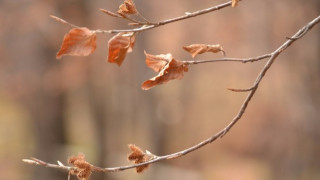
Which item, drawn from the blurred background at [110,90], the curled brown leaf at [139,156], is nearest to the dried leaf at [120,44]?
the curled brown leaf at [139,156]

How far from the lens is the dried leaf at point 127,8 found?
162 cm

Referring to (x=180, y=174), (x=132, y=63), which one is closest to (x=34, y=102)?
(x=132, y=63)

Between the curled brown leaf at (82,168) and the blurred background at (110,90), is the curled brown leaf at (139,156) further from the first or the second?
the blurred background at (110,90)

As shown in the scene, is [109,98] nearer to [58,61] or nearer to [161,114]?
[161,114]

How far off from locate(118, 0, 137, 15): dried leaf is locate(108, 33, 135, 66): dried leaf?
0.08 m

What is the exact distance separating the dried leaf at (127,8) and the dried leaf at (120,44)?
0.26 ft

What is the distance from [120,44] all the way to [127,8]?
0.42ft

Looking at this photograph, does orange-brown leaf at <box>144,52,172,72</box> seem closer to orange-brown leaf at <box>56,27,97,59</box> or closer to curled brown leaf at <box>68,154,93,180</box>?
orange-brown leaf at <box>56,27,97,59</box>

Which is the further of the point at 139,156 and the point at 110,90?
the point at 110,90

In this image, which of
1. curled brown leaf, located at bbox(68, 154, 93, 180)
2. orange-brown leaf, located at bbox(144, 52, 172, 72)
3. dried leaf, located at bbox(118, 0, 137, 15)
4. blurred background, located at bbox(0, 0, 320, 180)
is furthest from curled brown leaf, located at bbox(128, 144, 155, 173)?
blurred background, located at bbox(0, 0, 320, 180)

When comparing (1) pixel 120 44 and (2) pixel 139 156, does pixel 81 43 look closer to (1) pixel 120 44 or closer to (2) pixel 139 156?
(1) pixel 120 44

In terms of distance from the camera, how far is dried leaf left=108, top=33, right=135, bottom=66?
170 centimetres

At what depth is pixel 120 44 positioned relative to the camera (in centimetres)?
172

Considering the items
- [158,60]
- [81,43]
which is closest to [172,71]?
[158,60]
